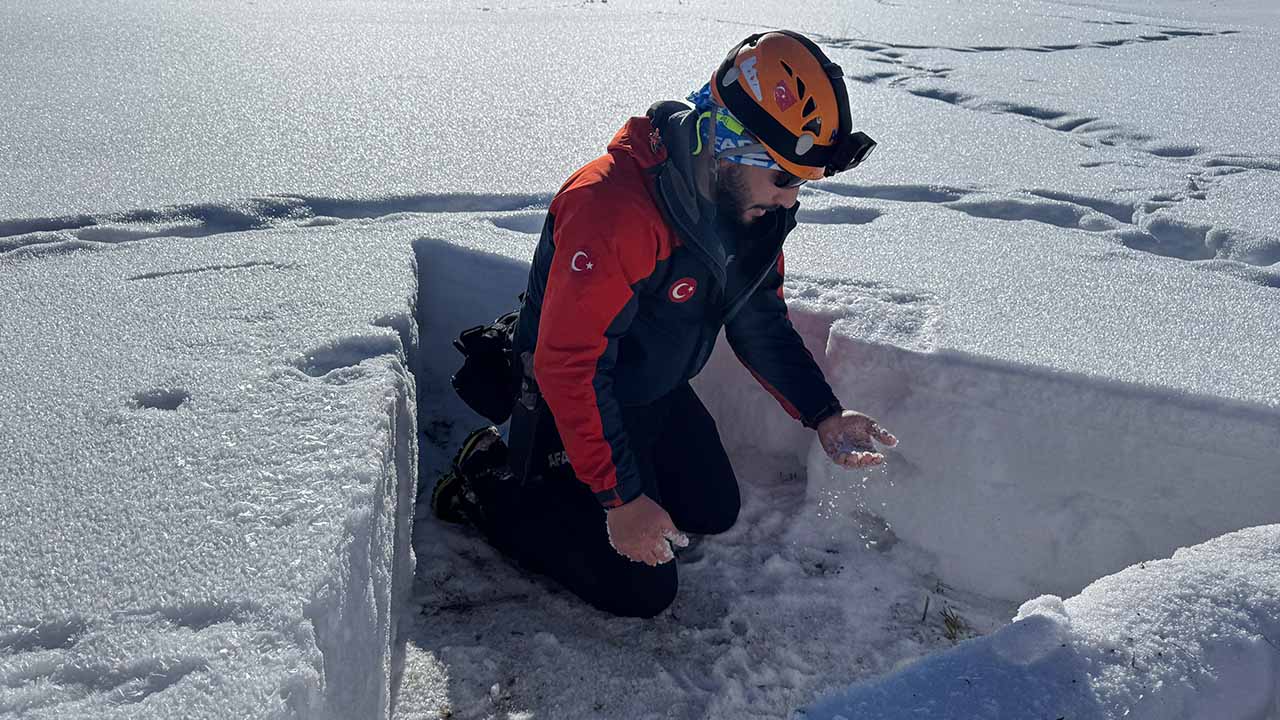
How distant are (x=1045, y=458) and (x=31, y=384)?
2.43 metres

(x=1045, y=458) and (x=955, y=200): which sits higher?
(x=955, y=200)

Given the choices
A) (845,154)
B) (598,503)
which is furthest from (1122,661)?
(598,503)

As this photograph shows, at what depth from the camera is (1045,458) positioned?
2508mm

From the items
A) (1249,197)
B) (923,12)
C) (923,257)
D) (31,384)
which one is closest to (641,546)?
(31,384)

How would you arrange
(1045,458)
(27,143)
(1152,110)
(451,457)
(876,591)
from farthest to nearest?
(1152,110) → (27,143) → (451,457) → (876,591) → (1045,458)

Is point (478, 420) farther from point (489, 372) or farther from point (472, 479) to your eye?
point (489, 372)

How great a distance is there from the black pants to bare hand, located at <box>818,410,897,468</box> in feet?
1.43

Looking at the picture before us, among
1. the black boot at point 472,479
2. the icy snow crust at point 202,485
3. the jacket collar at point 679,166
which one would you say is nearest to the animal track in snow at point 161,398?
the icy snow crust at point 202,485

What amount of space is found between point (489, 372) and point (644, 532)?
0.77 metres

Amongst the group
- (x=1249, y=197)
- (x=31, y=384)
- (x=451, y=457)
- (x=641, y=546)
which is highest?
(x=1249, y=197)

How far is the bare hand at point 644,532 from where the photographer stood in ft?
6.95

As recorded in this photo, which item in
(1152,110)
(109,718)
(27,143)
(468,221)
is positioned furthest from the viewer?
(1152,110)

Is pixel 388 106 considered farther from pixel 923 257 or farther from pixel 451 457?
pixel 923 257

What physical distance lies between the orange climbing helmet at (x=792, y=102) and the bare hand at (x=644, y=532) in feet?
2.71
